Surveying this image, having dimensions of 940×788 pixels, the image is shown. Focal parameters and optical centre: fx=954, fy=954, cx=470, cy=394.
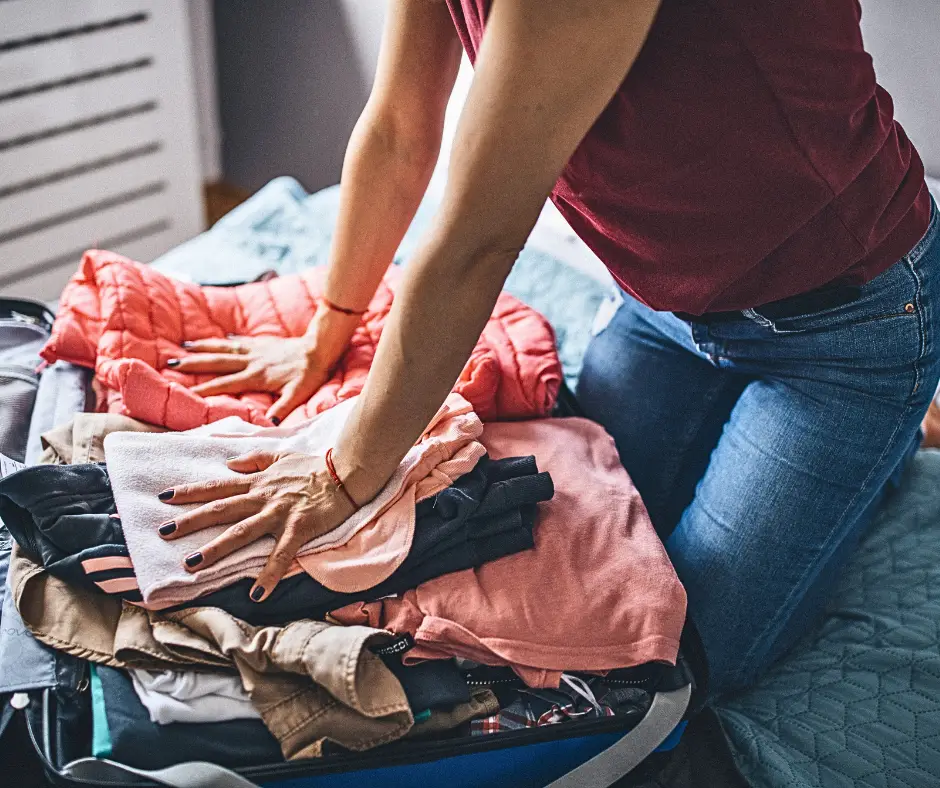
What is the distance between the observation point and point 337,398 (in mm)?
1157

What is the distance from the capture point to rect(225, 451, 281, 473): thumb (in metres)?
0.99

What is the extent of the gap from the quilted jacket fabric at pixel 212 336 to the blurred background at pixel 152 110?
549 mm

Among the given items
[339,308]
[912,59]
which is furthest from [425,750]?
[912,59]

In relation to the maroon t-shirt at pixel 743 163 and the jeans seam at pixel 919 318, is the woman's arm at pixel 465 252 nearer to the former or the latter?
the maroon t-shirt at pixel 743 163

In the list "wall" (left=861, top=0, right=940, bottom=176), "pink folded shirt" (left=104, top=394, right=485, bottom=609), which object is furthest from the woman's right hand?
"wall" (left=861, top=0, right=940, bottom=176)

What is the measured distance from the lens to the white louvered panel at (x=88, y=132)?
1.83 m

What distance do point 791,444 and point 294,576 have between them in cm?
57

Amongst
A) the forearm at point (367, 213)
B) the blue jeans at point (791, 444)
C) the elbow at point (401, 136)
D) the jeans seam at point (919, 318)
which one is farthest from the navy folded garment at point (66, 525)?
the jeans seam at point (919, 318)

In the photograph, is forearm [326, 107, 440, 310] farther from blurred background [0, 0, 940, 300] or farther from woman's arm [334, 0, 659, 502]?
blurred background [0, 0, 940, 300]

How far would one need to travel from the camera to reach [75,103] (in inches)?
75.6

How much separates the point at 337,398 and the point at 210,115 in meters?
1.56

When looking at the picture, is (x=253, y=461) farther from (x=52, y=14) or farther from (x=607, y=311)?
(x=52, y=14)

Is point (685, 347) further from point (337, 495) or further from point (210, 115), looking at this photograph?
point (210, 115)

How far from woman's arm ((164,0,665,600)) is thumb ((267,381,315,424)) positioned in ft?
0.52
